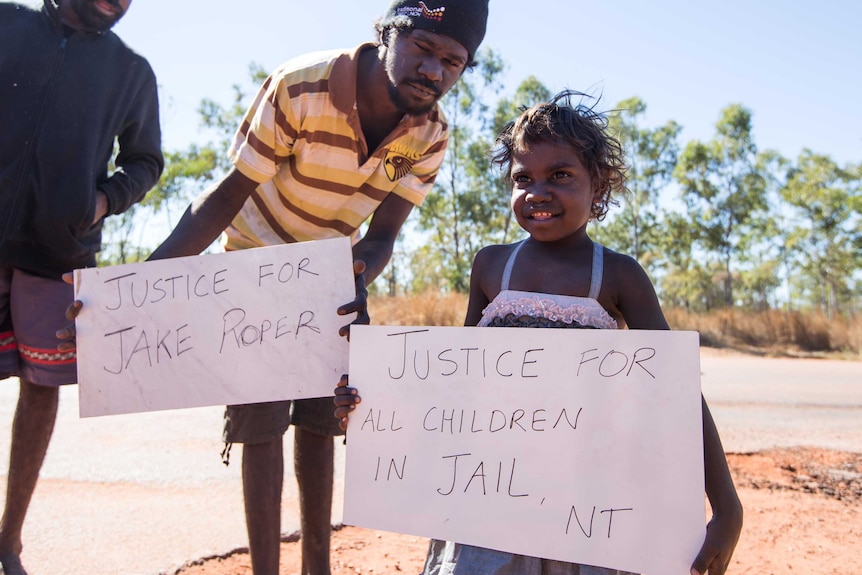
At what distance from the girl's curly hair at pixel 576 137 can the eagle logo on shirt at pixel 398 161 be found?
1.30 feet

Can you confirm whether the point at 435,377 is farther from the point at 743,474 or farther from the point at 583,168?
the point at 743,474

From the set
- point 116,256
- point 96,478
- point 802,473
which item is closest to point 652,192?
point 116,256

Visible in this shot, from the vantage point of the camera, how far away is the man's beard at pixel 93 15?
6.70ft

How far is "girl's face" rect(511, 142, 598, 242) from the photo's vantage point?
1.62 metres

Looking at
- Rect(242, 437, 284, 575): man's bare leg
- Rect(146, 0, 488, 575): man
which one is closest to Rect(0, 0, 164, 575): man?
Rect(146, 0, 488, 575): man

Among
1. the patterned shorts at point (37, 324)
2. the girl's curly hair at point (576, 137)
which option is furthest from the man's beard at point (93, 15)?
the girl's curly hair at point (576, 137)

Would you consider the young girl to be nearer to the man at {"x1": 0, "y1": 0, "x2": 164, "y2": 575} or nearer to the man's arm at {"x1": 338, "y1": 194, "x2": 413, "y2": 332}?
the man's arm at {"x1": 338, "y1": 194, "x2": 413, "y2": 332}

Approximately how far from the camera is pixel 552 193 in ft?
5.30

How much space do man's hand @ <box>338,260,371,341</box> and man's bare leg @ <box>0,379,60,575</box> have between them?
1.15 m

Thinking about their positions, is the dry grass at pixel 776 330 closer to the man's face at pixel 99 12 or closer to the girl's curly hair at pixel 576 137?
the girl's curly hair at pixel 576 137

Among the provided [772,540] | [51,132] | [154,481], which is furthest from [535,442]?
[154,481]

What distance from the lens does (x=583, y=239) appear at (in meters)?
1.71

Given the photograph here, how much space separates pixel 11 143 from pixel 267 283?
1016 mm

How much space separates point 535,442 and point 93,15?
1.89 metres
